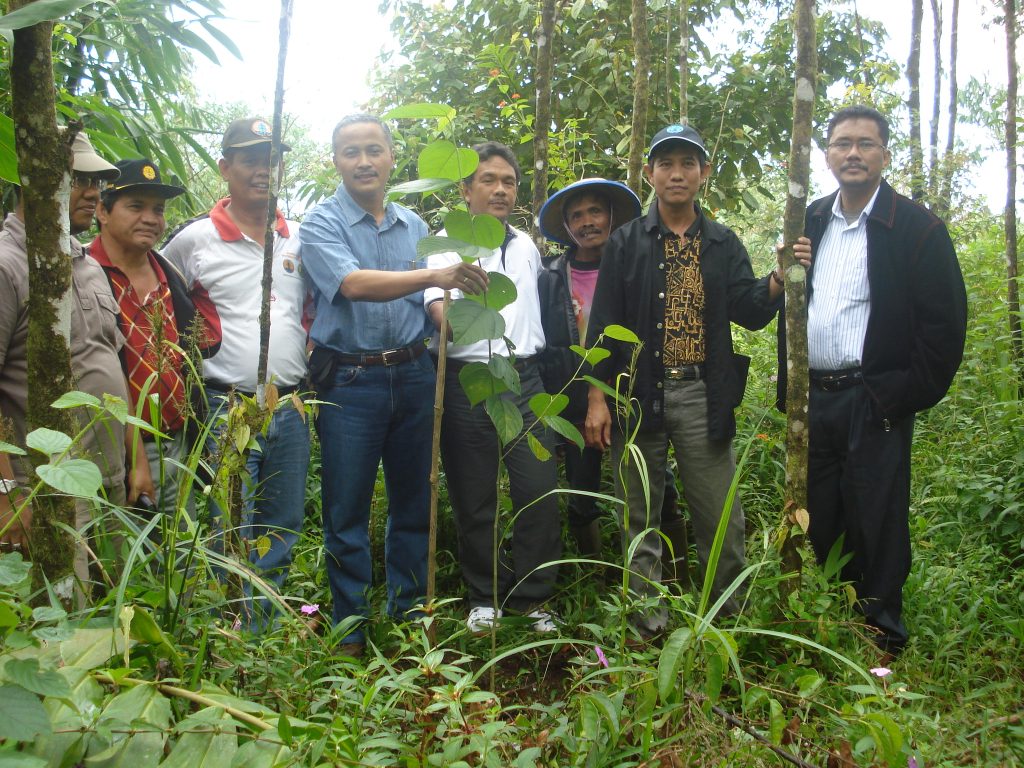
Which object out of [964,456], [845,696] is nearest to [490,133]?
[964,456]

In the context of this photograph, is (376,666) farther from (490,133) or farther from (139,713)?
(490,133)

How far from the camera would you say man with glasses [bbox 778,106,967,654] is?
3.29 metres

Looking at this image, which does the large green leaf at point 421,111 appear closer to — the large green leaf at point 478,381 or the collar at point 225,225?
the large green leaf at point 478,381

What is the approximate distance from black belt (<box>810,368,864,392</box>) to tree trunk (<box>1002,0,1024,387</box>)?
2.78 metres

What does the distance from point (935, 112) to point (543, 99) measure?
8.00 m

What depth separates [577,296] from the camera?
3.93 meters

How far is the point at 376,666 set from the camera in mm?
2088

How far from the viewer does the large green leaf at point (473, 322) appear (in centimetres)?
223

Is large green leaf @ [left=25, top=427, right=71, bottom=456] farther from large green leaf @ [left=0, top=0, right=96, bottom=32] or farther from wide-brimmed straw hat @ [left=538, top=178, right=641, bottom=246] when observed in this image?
wide-brimmed straw hat @ [left=538, top=178, right=641, bottom=246]

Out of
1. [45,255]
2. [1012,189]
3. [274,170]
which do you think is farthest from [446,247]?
[1012,189]

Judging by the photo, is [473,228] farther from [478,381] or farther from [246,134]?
[246,134]

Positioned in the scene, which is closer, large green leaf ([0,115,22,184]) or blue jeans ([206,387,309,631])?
large green leaf ([0,115,22,184])

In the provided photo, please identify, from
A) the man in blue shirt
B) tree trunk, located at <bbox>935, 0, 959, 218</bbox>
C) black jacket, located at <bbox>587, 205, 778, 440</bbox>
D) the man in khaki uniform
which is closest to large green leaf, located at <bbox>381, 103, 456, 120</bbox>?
the man in khaki uniform

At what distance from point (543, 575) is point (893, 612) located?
1425 millimetres
